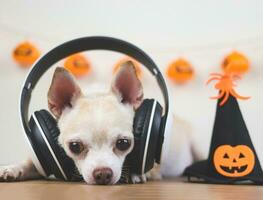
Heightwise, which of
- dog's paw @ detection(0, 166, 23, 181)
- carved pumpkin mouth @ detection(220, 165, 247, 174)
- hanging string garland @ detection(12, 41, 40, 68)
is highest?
hanging string garland @ detection(12, 41, 40, 68)

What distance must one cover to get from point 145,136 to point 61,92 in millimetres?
266

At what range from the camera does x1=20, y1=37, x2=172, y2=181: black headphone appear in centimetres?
98

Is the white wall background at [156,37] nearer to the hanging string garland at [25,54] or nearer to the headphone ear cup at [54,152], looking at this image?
the hanging string garland at [25,54]

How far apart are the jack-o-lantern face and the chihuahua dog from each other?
0.21m

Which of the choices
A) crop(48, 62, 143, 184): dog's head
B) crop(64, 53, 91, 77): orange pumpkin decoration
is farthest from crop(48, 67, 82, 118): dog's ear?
crop(64, 53, 91, 77): orange pumpkin decoration

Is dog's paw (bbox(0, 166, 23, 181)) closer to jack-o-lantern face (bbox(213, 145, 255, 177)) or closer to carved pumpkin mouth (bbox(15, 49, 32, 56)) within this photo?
jack-o-lantern face (bbox(213, 145, 255, 177))

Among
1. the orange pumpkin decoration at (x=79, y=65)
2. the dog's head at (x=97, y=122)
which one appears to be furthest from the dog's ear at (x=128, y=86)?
the orange pumpkin decoration at (x=79, y=65)

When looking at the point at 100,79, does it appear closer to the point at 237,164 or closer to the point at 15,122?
the point at 15,122

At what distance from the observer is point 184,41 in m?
1.95

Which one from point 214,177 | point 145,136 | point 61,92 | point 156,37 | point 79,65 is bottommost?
point 214,177

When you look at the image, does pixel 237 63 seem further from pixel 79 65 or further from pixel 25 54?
pixel 25 54

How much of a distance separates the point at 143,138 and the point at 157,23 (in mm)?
1089

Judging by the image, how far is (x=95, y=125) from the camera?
102cm

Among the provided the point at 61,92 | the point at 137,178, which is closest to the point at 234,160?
the point at 137,178
